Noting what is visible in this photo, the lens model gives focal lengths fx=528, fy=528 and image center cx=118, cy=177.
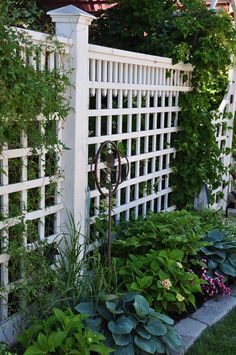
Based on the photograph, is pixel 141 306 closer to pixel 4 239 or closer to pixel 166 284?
pixel 166 284

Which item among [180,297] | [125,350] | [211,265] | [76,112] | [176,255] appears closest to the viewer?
[125,350]

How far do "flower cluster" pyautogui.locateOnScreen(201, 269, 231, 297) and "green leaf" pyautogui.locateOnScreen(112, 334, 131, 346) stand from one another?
106 centimetres

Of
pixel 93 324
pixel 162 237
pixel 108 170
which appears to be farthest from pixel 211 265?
pixel 93 324

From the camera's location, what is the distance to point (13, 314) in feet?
9.99

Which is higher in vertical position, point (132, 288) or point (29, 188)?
point (29, 188)

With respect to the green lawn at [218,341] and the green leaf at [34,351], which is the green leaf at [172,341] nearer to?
the green lawn at [218,341]

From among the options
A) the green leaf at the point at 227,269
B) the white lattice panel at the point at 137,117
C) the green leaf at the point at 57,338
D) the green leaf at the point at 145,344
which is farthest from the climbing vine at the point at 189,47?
the green leaf at the point at 57,338

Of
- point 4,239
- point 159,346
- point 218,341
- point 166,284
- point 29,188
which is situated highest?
point 29,188

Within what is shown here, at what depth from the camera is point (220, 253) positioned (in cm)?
402

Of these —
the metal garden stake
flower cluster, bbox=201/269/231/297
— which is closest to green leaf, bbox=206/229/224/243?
flower cluster, bbox=201/269/231/297

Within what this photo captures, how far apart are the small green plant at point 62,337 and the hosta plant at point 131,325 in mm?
118

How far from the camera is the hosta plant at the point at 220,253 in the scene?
3947 mm

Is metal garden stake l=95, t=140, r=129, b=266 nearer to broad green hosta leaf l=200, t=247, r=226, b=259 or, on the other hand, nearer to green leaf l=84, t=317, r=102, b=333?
green leaf l=84, t=317, r=102, b=333

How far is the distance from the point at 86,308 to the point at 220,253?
147cm
